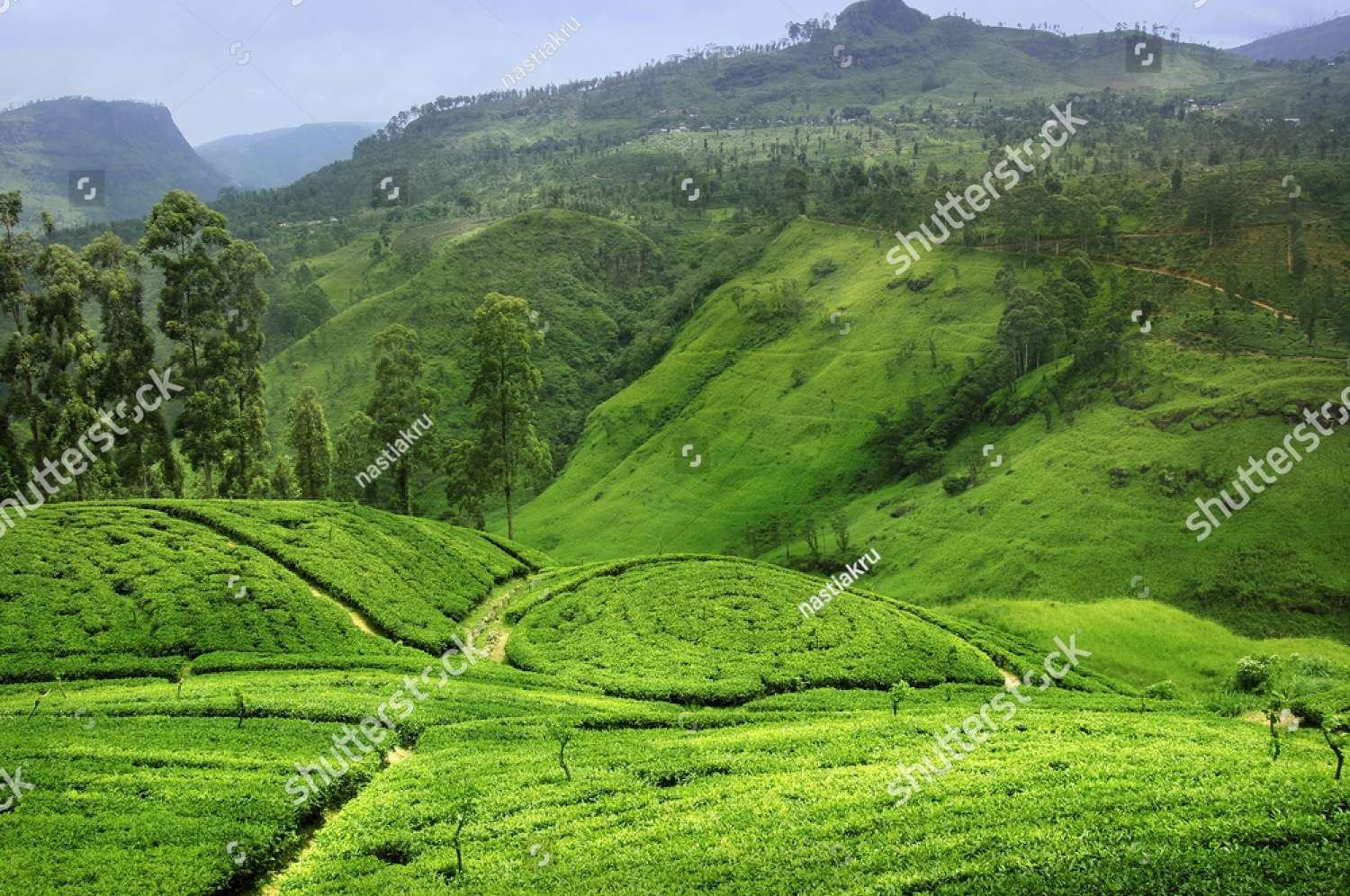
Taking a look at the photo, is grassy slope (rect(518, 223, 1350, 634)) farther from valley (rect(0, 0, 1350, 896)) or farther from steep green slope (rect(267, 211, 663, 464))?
steep green slope (rect(267, 211, 663, 464))

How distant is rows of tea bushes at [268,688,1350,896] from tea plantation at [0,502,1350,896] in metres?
0.08

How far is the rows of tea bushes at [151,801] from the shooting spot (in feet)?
53.1

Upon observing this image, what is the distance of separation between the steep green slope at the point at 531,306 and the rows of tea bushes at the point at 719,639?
79.8 m

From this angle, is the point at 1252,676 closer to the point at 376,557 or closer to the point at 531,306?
the point at 376,557

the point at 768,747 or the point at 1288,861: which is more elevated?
the point at 1288,861

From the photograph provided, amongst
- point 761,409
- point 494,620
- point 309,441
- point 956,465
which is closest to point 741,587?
point 494,620

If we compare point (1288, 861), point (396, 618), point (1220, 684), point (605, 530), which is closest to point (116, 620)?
point (396, 618)

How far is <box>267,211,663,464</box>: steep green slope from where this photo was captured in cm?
12712

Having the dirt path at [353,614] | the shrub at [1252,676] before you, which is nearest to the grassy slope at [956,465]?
the shrub at [1252,676]

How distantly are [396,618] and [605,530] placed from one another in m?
54.3

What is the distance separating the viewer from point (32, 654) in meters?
27.1

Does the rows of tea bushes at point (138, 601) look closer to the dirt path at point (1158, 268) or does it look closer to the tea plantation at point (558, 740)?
the tea plantation at point (558, 740)

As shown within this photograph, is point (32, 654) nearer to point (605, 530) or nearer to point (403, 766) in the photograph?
point (403, 766)

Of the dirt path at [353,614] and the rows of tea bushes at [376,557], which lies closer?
the dirt path at [353,614]
